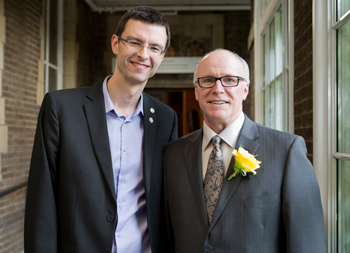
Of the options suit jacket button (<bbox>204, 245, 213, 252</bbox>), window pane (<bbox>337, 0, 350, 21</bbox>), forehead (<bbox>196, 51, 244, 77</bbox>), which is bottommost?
suit jacket button (<bbox>204, 245, 213, 252</bbox>)

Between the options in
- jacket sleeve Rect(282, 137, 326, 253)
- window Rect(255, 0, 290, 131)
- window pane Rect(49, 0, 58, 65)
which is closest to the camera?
jacket sleeve Rect(282, 137, 326, 253)

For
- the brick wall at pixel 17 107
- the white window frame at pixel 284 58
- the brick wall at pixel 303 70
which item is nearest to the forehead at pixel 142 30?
the brick wall at pixel 303 70

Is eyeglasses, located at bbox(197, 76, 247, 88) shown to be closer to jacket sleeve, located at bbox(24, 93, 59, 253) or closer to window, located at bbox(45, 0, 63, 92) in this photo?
jacket sleeve, located at bbox(24, 93, 59, 253)

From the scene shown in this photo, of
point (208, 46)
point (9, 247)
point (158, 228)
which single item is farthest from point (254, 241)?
point (208, 46)

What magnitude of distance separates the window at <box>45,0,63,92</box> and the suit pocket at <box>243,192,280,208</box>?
19.2ft

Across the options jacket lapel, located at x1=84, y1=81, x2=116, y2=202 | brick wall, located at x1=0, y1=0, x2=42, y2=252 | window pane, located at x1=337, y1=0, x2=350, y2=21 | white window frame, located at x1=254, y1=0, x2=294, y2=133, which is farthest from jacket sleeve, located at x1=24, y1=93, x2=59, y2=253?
brick wall, located at x1=0, y1=0, x2=42, y2=252

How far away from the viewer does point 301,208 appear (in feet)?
4.09

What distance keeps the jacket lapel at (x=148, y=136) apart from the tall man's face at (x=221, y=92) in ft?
1.19

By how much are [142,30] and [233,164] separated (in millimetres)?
807

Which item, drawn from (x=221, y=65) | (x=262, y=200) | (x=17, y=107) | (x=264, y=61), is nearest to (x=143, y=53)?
(x=221, y=65)

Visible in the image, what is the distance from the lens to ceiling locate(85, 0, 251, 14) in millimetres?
7582

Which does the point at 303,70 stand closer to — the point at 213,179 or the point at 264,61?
the point at 213,179

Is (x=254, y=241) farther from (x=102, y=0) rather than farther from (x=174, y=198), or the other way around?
(x=102, y=0)

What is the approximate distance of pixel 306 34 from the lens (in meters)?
2.06
